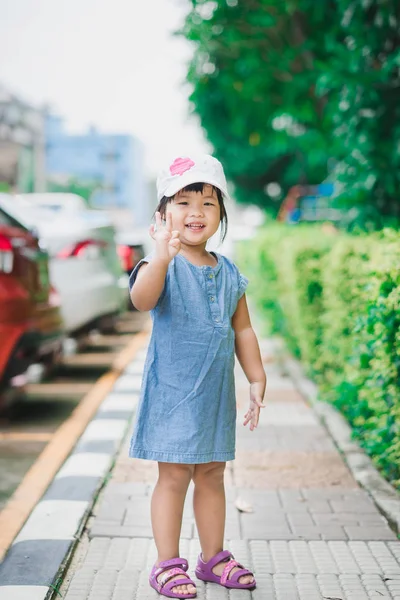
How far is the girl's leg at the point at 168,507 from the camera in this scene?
3242 millimetres

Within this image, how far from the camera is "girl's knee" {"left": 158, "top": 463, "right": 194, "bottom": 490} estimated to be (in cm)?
324

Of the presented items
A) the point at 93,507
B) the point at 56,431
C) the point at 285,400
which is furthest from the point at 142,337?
the point at 93,507

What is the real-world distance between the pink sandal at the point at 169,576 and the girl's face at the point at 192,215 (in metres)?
1.21

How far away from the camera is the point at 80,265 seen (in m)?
8.61

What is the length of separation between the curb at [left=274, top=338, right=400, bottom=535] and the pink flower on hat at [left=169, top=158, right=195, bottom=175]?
6.12 feet

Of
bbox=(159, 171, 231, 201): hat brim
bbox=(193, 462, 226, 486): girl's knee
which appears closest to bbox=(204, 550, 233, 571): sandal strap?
bbox=(193, 462, 226, 486): girl's knee

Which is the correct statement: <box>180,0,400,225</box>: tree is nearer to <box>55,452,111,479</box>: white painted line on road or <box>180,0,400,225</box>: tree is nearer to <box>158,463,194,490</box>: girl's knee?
<box>55,452,111,479</box>: white painted line on road

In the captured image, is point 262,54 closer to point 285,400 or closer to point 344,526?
point 285,400

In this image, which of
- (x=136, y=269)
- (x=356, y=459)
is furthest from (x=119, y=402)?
(x=136, y=269)

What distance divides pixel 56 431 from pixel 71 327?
7.35 ft

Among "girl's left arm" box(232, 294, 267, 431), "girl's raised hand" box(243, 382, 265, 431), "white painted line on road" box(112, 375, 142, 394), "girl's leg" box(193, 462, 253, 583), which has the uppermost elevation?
"girl's left arm" box(232, 294, 267, 431)

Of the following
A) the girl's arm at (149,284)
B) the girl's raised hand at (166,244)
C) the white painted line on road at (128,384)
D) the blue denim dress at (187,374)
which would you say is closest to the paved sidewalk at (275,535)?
the blue denim dress at (187,374)

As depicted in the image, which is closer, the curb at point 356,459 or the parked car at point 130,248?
the curb at point 356,459

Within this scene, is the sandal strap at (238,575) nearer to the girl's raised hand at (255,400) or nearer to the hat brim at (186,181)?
the girl's raised hand at (255,400)
